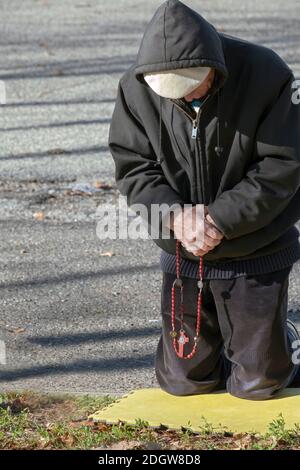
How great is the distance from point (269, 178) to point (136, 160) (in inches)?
22.2

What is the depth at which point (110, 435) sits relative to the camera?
4082mm

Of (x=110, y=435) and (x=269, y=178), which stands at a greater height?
(x=269, y=178)

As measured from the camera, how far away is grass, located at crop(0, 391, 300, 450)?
156 inches

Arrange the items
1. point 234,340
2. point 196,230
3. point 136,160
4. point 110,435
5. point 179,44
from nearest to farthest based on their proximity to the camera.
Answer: point 179,44 < point 110,435 < point 196,230 < point 136,160 < point 234,340

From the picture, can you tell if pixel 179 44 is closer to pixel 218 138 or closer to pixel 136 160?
pixel 218 138

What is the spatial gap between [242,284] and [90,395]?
823mm

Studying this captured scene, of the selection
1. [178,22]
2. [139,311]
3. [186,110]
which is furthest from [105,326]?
[178,22]

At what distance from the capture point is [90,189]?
793 cm

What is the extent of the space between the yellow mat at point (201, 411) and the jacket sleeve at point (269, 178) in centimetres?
72

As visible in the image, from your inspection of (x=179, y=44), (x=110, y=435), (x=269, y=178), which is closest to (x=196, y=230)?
(x=269, y=178)

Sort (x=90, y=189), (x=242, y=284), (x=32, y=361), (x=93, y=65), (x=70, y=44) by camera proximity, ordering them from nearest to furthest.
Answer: (x=242, y=284)
(x=32, y=361)
(x=90, y=189)
(x=93, y=65)
(x=70, y=44)

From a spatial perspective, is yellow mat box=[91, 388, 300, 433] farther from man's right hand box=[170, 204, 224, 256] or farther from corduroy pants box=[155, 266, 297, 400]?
man's right hand box=[170, 204, 224, 256]
